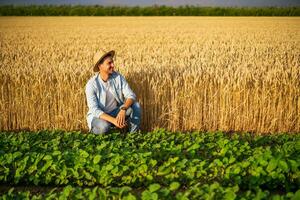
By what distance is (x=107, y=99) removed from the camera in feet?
23.7

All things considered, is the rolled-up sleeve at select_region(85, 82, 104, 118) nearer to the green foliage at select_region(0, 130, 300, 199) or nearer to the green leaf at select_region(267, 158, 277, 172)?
the green foliage at select_region(0, 130, 300, 199)

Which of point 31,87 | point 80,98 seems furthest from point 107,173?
point 31,87

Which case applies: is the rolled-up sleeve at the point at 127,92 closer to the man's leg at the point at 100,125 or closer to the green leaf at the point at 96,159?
the man's leg at the point at 100,125

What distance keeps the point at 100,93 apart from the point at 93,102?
0.27m

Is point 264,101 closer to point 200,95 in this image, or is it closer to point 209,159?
point 200,95

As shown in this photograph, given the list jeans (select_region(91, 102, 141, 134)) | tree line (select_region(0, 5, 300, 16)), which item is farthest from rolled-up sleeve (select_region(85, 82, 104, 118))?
tree line (select_region(0, 5, 300, 16))

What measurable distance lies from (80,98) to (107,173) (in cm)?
269

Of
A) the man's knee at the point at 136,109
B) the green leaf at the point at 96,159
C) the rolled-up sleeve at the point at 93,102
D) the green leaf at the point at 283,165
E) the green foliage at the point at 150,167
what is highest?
the rolled-up sleeve at the point at 93,102

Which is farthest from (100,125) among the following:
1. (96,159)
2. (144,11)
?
(144,11)

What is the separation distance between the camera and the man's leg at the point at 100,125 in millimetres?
6859

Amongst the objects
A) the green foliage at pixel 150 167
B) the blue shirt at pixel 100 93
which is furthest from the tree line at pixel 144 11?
the green foliage at pixel 150 167

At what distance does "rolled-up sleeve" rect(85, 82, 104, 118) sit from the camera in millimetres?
6848

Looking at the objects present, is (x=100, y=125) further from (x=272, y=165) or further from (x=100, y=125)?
(x=272, y=165)

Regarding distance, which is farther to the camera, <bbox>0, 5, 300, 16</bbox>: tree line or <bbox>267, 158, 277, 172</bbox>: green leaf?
<bbox>0, 5, 300, 16</bbox>: tree line
